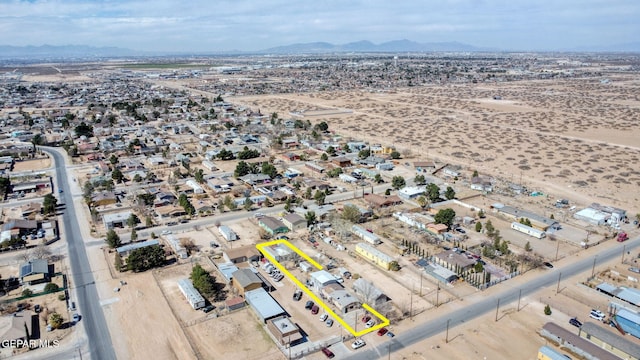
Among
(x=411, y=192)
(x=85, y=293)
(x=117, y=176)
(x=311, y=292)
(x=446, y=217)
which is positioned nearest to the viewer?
(x=85, y=293)

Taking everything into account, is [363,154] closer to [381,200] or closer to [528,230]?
[381,200]

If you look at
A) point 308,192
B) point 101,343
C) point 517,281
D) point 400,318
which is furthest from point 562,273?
point 101,343

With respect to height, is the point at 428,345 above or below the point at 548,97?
below

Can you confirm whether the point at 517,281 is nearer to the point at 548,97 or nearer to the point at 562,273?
the point at 562,273

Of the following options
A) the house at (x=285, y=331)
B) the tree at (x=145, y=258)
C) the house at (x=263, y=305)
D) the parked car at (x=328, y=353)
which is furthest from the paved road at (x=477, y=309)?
the tree at (x=145, y=258)

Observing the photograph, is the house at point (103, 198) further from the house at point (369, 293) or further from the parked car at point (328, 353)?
the parked car at point (328, 353)

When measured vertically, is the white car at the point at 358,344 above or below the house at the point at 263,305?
below

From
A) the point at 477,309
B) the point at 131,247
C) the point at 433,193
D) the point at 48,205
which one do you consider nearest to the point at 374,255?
the point at 477,309
